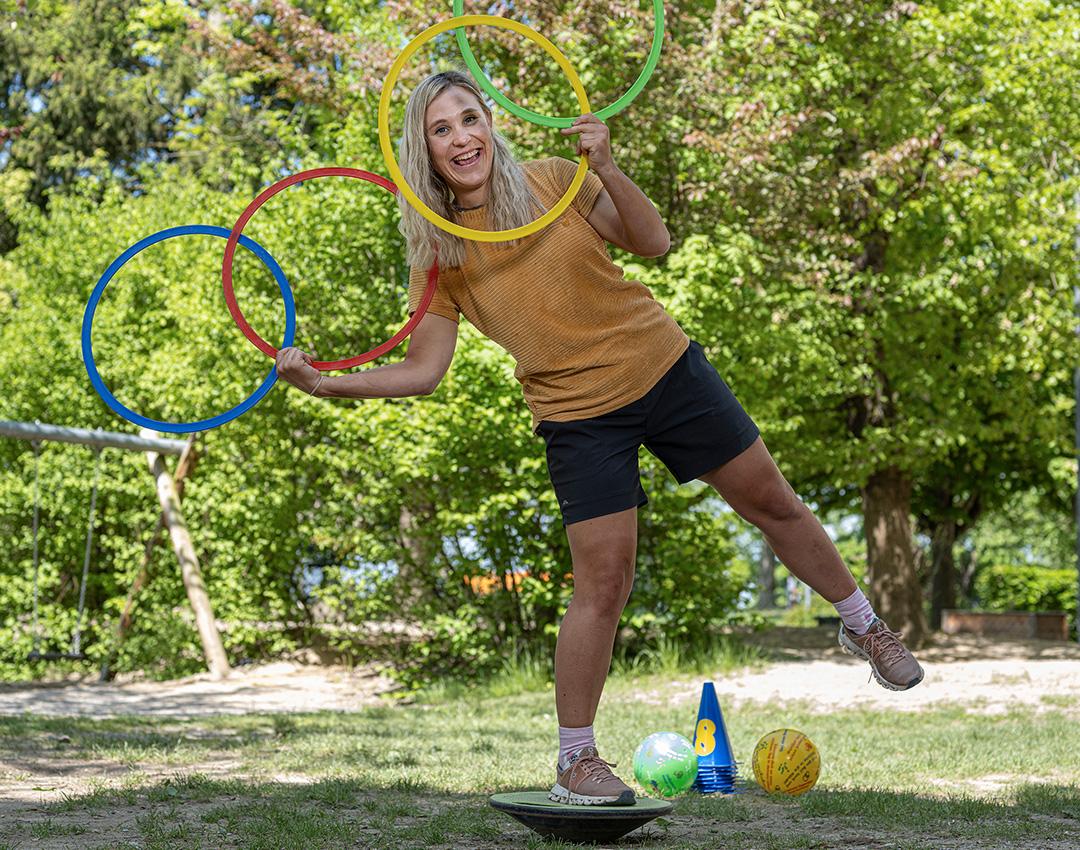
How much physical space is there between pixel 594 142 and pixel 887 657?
71.4 inches

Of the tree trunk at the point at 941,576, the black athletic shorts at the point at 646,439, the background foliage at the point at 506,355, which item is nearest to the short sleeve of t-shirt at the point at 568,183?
the black athletic shorts at the point at 646,439

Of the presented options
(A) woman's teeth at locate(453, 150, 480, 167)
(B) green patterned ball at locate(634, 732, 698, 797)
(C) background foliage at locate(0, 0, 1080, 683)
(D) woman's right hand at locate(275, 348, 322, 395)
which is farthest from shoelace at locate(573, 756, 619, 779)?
(C) background foliage at locate(0, 0, 1080, 683)

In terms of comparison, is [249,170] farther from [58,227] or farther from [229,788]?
[229,788]

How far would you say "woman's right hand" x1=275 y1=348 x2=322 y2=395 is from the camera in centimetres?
371

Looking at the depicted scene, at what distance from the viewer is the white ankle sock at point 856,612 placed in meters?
4.14

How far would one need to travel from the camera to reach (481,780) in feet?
17.7

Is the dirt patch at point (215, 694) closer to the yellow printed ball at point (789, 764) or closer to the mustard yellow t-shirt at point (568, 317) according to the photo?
the yellow printed ball at point (789, 764)

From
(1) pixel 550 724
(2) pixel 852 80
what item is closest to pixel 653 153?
(2) pixel 852 80

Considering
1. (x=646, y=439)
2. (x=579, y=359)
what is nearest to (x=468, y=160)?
(x=579, y=359)

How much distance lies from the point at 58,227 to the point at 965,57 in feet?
32.1

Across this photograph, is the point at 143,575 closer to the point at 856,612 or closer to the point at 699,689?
the point at 699,689

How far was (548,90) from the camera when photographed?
1126 cm

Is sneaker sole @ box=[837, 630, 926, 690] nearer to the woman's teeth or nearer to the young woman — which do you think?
the young woman

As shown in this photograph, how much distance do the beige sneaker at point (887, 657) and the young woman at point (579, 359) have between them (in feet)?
0.04
